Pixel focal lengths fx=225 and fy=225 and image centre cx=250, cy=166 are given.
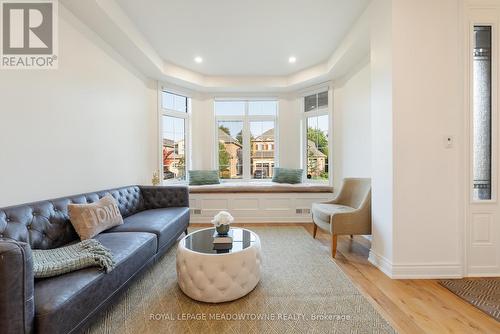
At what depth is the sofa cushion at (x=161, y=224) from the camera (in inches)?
91.5

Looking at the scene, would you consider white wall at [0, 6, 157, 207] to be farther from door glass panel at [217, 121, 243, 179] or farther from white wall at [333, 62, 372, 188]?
white wall at [333, 62, 372, 188]

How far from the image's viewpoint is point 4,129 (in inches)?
69.1

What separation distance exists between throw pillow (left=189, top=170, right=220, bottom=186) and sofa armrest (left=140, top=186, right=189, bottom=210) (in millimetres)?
1280

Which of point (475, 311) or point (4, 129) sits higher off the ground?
point (4, 129)

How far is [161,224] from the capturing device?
249 cm

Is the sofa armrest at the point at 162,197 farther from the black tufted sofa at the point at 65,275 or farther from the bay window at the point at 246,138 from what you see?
the bay window at the point at 246,138

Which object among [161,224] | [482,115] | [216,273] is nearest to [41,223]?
[161,224]

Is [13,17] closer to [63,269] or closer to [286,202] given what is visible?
[63,269]

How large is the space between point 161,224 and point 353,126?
3315 mm

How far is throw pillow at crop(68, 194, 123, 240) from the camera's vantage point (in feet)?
6.52

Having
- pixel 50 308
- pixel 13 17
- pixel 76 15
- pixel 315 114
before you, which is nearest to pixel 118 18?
pixel 76 15

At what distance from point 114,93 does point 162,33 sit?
108 cm

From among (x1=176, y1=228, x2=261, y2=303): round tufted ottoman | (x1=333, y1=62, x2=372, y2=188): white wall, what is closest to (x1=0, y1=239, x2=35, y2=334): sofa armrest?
(x1=176, y1=228, x2=261, y2=303): round tufted ottoman

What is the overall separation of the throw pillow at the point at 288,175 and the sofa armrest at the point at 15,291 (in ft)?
13.3
